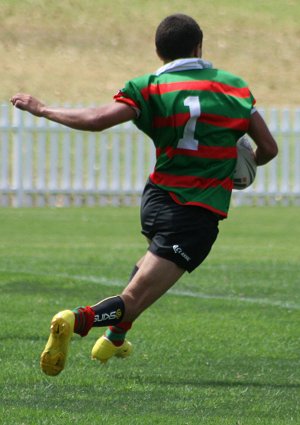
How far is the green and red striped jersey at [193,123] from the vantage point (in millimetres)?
6750

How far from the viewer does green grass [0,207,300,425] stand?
21.0ft

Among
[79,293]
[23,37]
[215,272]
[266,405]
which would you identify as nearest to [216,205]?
[266,405]

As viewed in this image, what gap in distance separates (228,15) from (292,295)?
32.5m

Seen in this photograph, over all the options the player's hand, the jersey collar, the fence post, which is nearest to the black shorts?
the jersey collar

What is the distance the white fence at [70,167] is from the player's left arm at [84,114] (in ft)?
55.6

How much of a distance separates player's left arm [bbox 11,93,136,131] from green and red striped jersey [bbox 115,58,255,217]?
0.28 feet

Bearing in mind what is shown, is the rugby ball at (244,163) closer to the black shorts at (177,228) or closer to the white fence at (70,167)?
the black shorts at (177,228)

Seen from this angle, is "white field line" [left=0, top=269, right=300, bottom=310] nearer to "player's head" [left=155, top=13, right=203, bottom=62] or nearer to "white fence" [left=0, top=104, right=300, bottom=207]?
"player's head" [left=155, top=13, right=203, bottom=62]

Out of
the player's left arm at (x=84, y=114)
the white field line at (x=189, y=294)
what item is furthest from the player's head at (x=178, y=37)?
the white field line at (x=189, y=294)

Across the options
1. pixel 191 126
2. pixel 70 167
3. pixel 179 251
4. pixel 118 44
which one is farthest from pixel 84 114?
pixel 118 44

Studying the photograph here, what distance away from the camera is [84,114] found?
21.7 ft

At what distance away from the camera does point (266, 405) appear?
21.5 ft

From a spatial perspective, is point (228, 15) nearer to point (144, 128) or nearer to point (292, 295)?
point (292, 295)

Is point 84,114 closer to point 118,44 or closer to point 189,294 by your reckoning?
point 189,294
